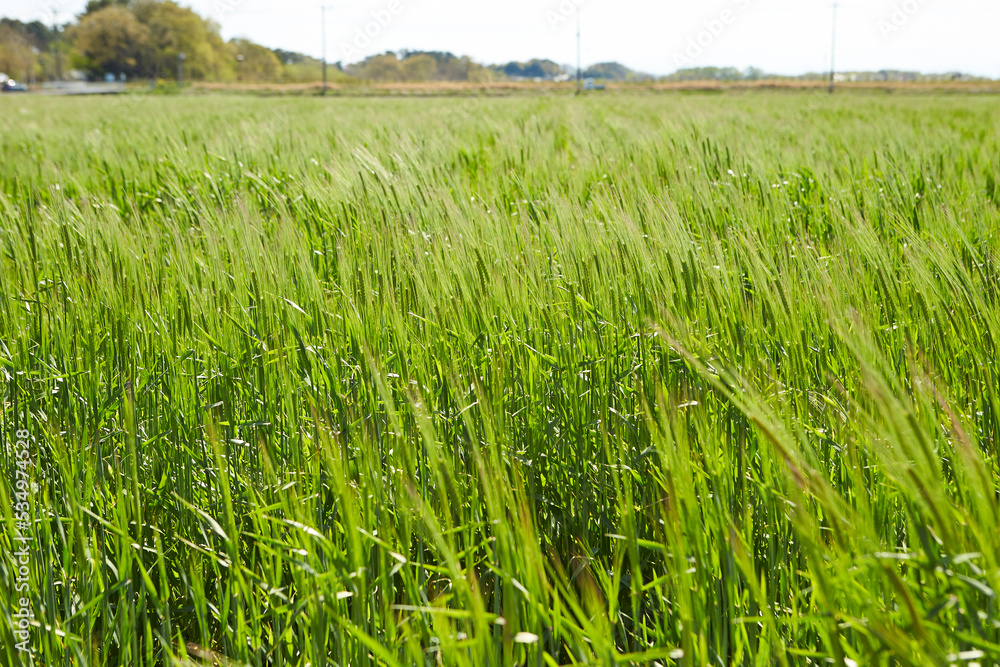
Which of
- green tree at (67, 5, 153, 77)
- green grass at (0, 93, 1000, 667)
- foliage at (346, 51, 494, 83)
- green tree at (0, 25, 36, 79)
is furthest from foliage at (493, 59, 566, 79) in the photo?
green grass at (0, 93, 1000, 667)

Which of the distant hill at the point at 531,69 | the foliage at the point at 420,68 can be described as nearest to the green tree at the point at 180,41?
the foliage at the point at 420,68

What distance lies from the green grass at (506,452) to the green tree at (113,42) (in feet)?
213

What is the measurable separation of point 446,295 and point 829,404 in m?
0.73

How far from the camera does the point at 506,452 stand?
43.0 inches

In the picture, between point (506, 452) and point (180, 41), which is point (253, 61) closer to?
point (180, 41)

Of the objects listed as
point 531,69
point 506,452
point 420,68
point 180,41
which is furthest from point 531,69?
point 506,452

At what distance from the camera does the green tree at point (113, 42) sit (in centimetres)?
5522

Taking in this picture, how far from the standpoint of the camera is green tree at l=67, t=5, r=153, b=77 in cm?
5522

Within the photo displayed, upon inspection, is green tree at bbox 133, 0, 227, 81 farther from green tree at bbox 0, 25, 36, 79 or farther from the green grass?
the green grass

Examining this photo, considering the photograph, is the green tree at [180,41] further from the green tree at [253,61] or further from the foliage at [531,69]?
the foliage at [531,69]

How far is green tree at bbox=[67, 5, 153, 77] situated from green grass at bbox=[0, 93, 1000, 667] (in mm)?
64929

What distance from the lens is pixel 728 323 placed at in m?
1.27

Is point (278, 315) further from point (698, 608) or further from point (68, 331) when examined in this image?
point (698, 608)

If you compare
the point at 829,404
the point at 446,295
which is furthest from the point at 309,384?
the point at 829,404
